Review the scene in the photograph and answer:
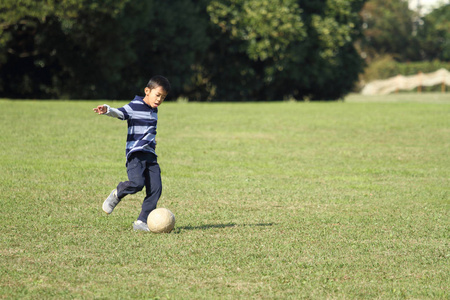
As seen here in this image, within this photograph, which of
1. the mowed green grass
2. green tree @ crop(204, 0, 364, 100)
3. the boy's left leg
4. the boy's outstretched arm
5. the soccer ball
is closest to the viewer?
the mowed green grass

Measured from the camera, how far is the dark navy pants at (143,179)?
24.5ft

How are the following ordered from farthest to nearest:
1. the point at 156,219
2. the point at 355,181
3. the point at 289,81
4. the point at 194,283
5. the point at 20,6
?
the point at 289,81, the point at 20,6, the point at 355,181, the point at 156,219, the point at 194,283

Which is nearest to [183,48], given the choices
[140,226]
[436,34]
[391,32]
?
[140,226]

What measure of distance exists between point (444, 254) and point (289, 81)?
3677 centimetres

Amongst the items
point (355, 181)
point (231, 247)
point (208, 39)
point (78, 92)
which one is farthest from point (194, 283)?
point (208, 39)

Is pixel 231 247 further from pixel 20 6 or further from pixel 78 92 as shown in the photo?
pixel 78 92

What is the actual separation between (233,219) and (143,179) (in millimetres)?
1363

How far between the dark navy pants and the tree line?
21.8 m

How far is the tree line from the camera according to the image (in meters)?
29.9

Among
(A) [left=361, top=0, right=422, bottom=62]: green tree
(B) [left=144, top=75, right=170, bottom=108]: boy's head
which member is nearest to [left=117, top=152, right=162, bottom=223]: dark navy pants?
(B) [left=144, top=75, right=170, bottom=108]: boy's head

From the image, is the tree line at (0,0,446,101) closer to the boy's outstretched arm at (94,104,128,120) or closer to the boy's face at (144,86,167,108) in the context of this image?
the boy's face at (144,86,167,108)

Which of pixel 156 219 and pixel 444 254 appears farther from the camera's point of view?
pixel 156 219

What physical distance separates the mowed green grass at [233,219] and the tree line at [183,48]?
12705 mm

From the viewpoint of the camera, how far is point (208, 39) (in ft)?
122
